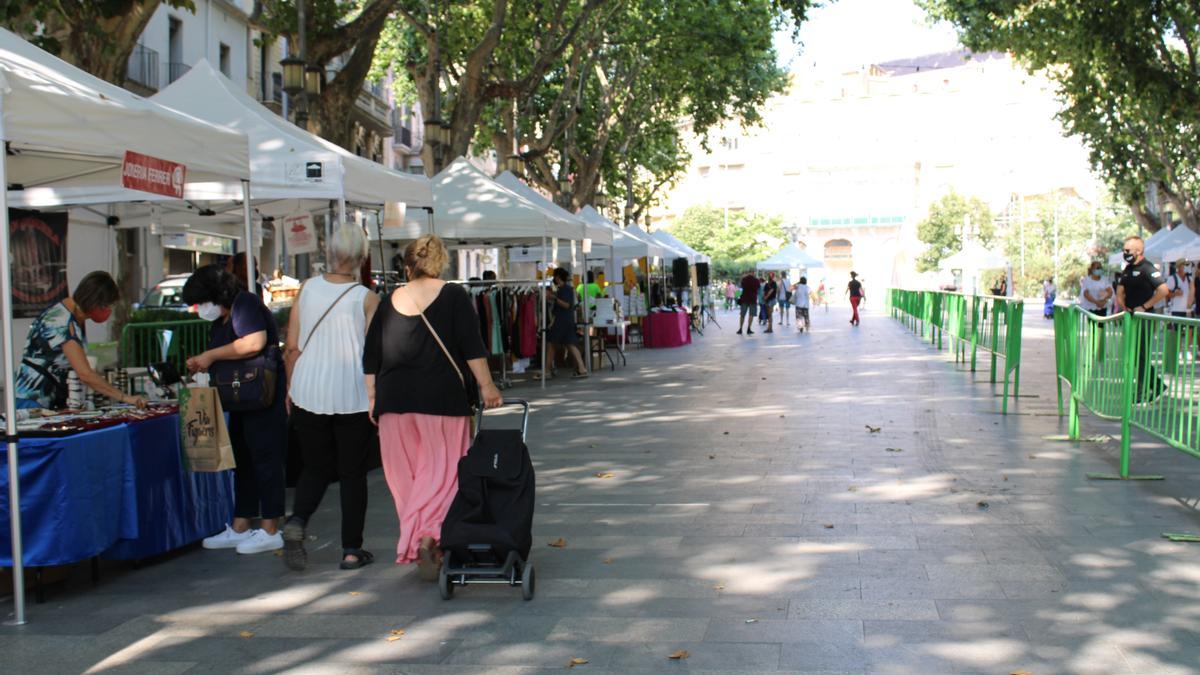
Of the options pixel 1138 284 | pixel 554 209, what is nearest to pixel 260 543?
pixel 1138 284

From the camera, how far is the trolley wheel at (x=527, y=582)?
591 cm

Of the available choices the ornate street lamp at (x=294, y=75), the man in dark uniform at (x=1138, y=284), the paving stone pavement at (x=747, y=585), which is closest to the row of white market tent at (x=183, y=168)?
the paving stone pavement at (x=747, y=585)

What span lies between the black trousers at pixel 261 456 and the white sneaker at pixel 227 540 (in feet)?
0.42

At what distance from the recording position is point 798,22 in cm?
1838

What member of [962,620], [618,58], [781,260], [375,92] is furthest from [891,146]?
[962,620]

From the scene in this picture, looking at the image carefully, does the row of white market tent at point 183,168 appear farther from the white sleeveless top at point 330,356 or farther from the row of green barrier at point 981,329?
the row of green barrier at point 981,329

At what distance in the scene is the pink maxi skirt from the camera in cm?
620

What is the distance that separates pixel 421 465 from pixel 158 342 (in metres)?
3.82

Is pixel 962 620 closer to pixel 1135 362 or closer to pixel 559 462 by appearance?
pixel 1135 362

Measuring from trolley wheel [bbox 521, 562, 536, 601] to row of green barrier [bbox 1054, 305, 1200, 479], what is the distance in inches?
163

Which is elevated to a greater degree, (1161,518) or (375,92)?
(375,92)

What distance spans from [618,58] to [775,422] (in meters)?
21.1

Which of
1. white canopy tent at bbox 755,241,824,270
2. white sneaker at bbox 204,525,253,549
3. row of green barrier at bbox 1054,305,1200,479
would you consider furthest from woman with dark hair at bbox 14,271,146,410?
white canopy tent at bbox 755,241,824,270

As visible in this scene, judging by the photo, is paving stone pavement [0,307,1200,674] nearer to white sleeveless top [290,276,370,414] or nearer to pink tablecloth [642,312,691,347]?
white sleeveless top [290,276,370,414]
